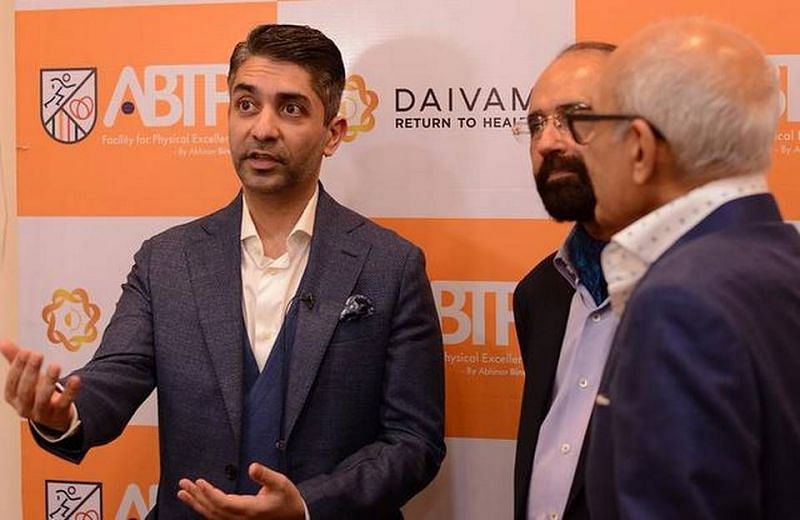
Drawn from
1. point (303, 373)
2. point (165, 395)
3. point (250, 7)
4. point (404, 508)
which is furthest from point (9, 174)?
point (404, 508)

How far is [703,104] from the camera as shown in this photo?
1149mm

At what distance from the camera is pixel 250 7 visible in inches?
96.5

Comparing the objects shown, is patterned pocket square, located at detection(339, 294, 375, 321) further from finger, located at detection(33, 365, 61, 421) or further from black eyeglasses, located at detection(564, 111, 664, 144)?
black eyeglasses, located at detection(564, 111, 664, 144)

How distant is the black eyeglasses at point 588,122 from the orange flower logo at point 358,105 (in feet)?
3.66

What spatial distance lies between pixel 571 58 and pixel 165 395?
1041mm

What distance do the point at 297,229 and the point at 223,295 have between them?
0.67ft

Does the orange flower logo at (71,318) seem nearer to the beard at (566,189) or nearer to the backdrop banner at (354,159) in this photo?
the backdrop banner at (354,159)

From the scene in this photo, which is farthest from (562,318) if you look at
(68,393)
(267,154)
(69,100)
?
(69,100)

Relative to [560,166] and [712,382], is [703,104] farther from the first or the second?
[560,166]

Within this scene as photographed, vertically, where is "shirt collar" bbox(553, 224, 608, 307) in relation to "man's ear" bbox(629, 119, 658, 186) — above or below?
below

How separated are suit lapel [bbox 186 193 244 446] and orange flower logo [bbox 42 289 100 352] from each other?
61 cm

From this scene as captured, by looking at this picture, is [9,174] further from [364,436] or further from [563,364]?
[563,364]

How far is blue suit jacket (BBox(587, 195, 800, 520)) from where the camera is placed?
1.05 metres

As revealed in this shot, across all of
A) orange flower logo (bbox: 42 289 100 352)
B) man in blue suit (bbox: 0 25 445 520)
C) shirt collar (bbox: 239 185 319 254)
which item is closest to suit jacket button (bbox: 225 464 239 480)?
man in blue suit (bbox: 0 25 445 520)
